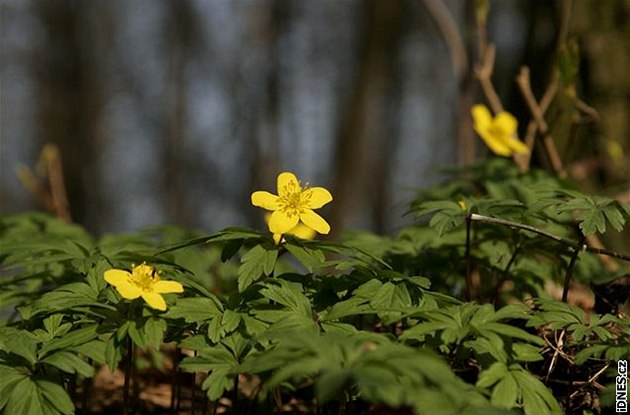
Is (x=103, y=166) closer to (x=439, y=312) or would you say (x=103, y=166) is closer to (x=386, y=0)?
(x=386, y=0)

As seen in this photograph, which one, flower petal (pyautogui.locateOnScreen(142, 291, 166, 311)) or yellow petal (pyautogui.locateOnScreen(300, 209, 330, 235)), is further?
yellow petal (pyautogui.locateOnScreen(300, 209, 330, 235))

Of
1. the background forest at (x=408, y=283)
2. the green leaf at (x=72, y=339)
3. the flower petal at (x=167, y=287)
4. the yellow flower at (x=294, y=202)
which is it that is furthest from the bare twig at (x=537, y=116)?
the green leaf at (x=72, y=339)

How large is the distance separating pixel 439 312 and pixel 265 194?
56 cm

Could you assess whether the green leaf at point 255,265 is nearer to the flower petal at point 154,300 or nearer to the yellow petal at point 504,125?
the flower petal at point 154,300

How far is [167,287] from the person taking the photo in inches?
61.6

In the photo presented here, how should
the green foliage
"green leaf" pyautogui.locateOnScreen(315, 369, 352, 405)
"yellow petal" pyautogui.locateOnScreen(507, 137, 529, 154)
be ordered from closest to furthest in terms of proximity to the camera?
"green leaf" pyautogui.locateOnScreen(315, 369, 352, 405), the green foliage, "yellow petal" pyautogui.locateOnScreen(507, 137, 529, 154)

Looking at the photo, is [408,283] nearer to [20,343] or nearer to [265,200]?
[265,200]

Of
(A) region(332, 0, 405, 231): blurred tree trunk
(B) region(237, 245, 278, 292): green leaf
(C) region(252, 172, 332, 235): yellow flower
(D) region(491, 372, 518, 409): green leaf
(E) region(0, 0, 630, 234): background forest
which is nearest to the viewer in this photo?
(D) region(491, 372, 518, 409): green leaf

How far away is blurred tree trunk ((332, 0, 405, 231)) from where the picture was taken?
11414 millimetres

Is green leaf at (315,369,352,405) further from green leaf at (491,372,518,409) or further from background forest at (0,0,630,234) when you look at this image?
background forest at (0,0,630,234)

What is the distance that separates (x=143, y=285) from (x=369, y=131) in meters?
13.8

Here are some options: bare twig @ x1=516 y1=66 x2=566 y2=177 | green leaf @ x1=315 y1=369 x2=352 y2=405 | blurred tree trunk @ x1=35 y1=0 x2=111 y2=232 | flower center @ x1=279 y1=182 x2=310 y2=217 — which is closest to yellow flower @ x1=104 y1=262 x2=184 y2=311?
flower center @ x1=279 y1=182 x2=310 y2=217

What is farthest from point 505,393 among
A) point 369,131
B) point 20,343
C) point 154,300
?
point 369,131

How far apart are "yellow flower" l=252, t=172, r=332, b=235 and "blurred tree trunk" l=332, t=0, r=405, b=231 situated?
760 cm
